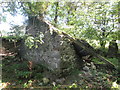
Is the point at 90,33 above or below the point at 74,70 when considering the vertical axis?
above

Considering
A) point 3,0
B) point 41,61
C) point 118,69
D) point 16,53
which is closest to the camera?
point 3,0

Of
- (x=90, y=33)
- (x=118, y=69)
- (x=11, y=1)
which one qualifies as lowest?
(x=118, y=69)

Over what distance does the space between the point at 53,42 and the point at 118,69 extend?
315 cm

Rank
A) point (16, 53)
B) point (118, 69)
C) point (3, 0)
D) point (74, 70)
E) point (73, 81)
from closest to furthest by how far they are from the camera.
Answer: point (3, 0) < point (73, 81) < point (118, 69) < point (74, 70) < point (16, 53)

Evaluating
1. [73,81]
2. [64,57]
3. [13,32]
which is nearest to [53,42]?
[64,57]

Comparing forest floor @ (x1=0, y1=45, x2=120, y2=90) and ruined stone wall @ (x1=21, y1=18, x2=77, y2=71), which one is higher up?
ruined stone wall @ (x1=21, y1=18, x2=77, y2=71)

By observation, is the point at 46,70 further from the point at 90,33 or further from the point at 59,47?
the point at 90,33

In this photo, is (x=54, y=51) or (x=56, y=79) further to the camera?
(x=54, y=51)

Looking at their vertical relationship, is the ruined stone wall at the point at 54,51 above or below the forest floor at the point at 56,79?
above

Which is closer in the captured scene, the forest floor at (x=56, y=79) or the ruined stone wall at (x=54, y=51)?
the forest floor at (x=56, y=79)

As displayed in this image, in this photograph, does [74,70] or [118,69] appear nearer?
[118,69]

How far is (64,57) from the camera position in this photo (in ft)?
11.4

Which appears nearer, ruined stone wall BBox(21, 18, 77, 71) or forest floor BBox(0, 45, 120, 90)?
forest floor BBox(0, 45, 120, 90)

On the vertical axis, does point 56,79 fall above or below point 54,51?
below
